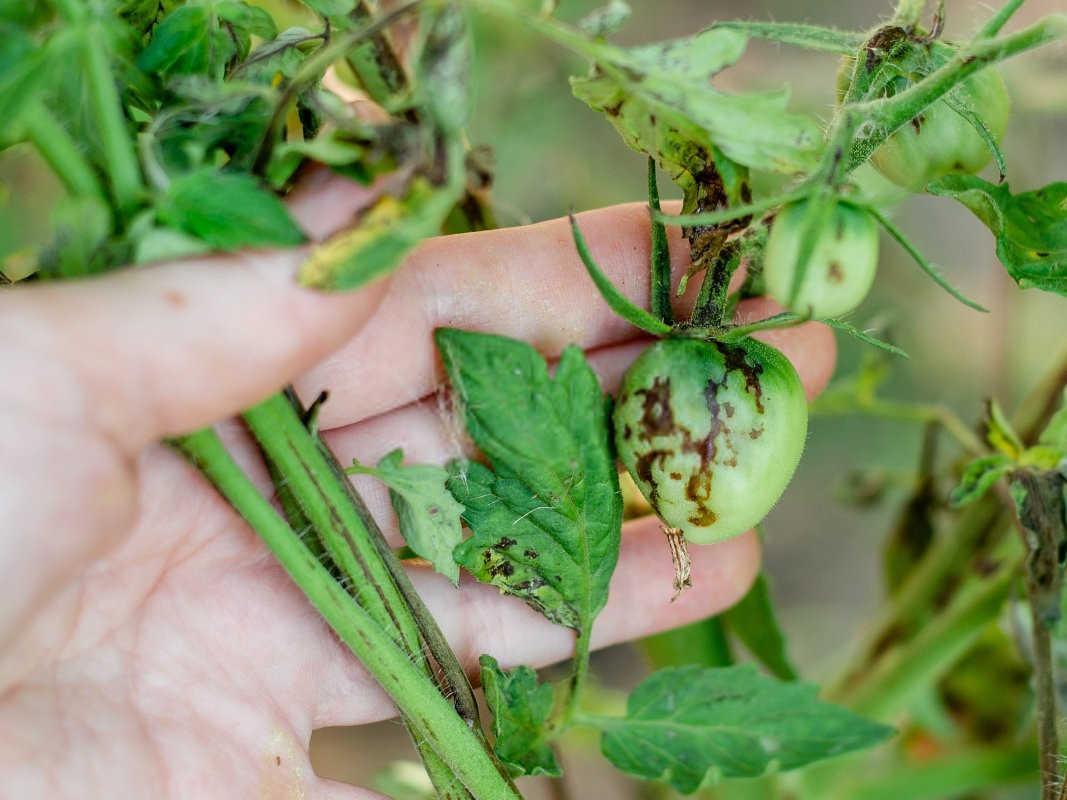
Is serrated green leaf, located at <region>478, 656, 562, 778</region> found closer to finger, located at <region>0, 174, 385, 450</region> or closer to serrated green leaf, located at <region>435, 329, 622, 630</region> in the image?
serrated green leaf, located at <region>435, 329, 622, 630</region>

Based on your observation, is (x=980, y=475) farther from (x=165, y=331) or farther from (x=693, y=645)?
(x=165, y=331)

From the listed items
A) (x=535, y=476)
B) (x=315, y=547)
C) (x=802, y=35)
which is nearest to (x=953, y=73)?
(x=802, y=35)

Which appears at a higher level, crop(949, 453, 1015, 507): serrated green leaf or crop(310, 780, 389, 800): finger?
crop(949, 453, 1015, 507): serrated green leaf

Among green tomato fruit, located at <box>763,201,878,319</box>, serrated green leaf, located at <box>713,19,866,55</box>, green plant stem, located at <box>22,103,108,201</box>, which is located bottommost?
green tomato fruit, located at <box>763,201,878,319</box>

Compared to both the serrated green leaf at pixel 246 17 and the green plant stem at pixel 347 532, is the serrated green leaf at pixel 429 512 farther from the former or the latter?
the serrated green leaf at pixel 246 17

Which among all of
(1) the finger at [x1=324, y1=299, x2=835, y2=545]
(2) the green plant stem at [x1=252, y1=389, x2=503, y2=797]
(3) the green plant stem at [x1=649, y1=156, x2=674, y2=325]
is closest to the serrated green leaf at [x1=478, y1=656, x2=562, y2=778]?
(2) the green plant stem at [x1=252, y1=389, x2=503, y2=797]

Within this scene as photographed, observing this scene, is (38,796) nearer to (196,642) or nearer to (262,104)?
(196,642)

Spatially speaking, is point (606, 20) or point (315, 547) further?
point (315, 547)
